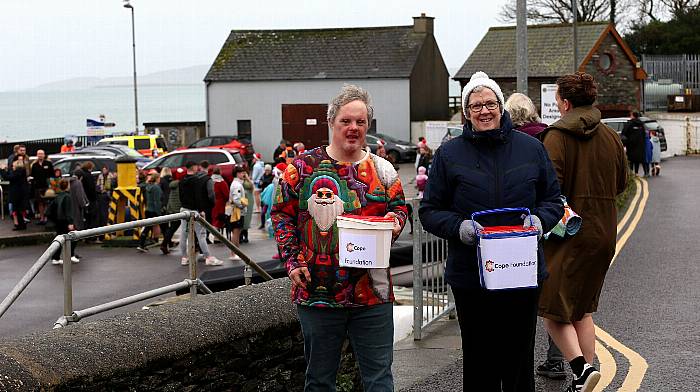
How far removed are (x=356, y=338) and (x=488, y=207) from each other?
89cm

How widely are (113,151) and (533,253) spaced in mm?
36700

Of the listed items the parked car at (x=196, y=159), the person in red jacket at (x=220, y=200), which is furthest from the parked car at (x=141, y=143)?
the person in red jacket at (x=220, y=200)

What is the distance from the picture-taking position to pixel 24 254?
22.6 metres

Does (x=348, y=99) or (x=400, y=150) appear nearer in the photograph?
(x=348, y=99)

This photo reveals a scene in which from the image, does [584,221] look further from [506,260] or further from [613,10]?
[613,10]

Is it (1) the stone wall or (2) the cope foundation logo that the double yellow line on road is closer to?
(1) the stone wall

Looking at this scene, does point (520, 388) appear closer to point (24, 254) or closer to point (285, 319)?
point (285, 319)

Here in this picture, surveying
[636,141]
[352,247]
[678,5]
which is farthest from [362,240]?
[678,5]

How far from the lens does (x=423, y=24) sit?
5791 centimetres

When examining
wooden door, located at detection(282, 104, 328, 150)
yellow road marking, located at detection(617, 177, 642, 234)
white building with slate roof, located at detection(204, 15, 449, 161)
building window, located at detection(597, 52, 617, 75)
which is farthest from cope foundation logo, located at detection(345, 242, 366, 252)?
building window, located at detection(597, 52, 617, 75)

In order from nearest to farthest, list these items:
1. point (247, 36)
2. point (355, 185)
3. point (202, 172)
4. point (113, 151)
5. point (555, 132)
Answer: point (355, 185)
point (555, 132)
point (202, 172)
point (113, 151)
point (247, 36)

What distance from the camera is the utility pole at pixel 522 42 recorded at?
674 inches

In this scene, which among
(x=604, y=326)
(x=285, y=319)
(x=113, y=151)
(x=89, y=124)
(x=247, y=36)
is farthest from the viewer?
(x=247, y=36)

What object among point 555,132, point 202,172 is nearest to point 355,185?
point 555,132
